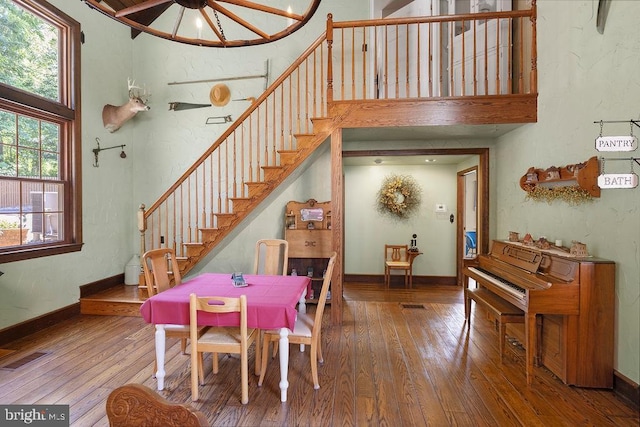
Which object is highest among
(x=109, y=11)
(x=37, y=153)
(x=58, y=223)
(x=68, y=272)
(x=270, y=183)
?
(x=109, y=11)

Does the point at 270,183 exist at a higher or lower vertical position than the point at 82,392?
higher

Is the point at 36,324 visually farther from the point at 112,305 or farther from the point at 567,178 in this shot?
the point at 567,178

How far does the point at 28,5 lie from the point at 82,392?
4.20 meters

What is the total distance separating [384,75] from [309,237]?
229 centimetres

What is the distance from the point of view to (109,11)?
1.63 metres

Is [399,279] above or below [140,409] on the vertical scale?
below

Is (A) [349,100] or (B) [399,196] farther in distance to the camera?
(B) [399,196]

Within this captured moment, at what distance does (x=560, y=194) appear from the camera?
298cm

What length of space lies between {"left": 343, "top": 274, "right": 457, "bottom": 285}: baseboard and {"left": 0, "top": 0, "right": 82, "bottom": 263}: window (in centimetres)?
438

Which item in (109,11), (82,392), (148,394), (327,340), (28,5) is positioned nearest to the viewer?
(148,394)

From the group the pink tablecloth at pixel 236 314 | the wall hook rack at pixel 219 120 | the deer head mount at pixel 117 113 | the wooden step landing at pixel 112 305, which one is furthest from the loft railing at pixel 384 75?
the pink tablecloth at pixel 236 314

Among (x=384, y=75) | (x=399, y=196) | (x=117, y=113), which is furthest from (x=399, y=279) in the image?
(x=117, y=113)

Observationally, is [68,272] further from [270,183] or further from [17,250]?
[270,183]

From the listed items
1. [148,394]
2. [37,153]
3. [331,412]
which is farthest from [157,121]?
[148,394]
